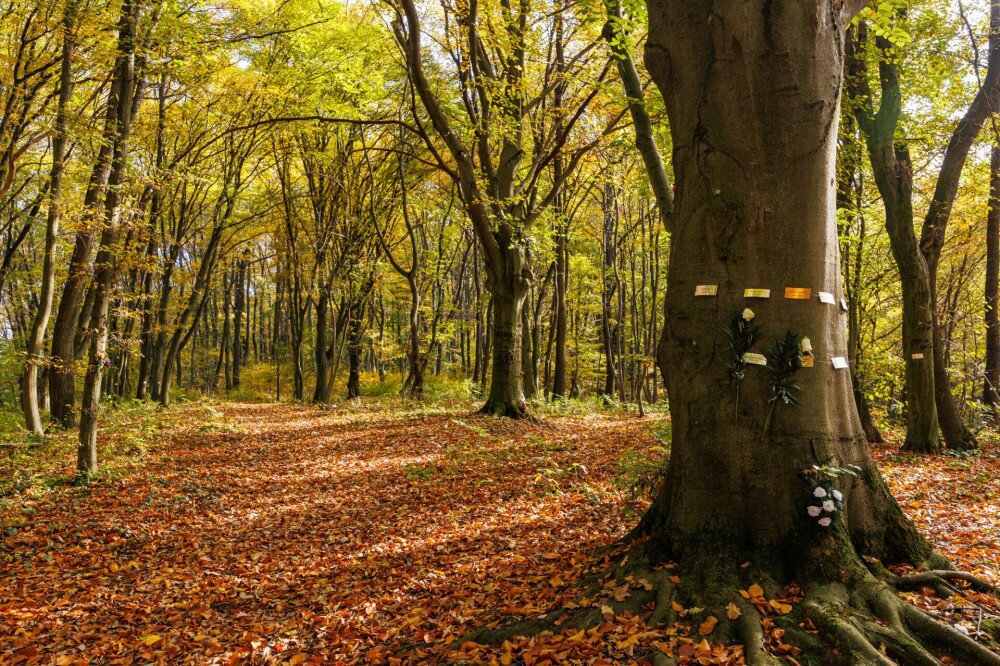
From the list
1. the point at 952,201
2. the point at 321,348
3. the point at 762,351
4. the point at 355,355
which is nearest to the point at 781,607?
the point at 762,351

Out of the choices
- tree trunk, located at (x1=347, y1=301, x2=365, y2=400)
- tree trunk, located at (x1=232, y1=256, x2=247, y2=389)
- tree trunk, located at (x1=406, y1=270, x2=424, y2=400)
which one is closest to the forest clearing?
tree trunk, located at (x1=406, y1=270, x2=424, y2=400)

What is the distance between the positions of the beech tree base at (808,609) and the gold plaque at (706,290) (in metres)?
1.49

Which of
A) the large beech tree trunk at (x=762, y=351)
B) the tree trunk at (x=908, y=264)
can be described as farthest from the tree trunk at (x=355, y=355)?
the large beech tree trunk at (x=762, y=351)

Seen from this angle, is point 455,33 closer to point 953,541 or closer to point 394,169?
point 394,169

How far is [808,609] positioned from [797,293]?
1.70 metres

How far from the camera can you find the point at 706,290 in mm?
3340

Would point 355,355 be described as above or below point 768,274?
below

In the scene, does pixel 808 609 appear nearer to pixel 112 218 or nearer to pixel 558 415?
pixel 112 218

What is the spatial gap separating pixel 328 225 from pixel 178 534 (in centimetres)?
1395

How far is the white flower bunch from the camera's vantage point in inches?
119

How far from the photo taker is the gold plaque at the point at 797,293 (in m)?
3.19

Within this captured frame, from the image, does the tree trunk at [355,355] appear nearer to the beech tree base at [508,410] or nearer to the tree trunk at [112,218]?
the beech tree base at [508,410]

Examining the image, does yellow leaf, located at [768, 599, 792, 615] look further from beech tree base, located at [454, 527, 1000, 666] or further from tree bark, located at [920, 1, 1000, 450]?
tree bark, located at [920, 1, 1000, 450]

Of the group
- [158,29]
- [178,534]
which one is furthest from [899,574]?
[158,29]
